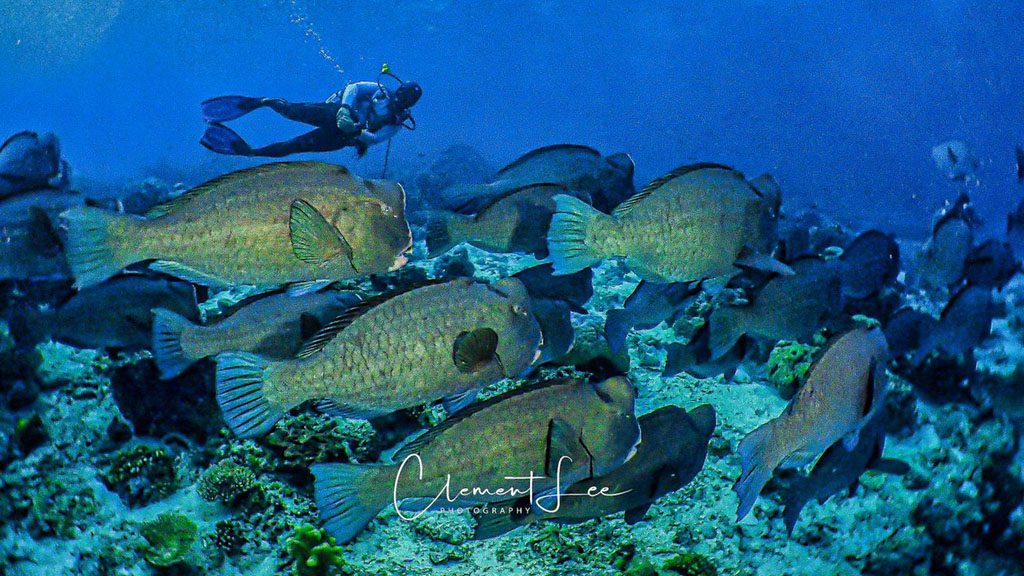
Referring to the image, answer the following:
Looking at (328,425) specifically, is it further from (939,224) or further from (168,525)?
(939,224)

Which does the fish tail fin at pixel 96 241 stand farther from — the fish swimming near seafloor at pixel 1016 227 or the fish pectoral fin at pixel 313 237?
the fish swimming near seafloor at pixel 1016 227

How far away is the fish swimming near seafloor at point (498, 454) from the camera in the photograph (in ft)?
5.78

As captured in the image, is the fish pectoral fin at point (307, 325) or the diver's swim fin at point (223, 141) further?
the diver's swim fin at point (223, 141)

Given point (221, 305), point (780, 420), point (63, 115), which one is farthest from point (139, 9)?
point (780, 420)

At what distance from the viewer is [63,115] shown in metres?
111

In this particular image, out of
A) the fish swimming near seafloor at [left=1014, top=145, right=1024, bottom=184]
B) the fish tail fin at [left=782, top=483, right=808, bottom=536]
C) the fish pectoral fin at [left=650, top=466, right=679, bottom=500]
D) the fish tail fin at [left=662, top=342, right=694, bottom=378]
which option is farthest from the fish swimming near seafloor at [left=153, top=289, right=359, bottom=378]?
the fish swimming near seafloor at [left=1014, top=145, right=1024, bottom=184]

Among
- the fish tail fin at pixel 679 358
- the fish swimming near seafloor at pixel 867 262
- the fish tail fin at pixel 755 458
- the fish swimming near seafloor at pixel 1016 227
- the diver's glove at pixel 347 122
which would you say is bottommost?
the fish tail fin at pixel 755 458

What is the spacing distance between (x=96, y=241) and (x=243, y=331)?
2.27 feet

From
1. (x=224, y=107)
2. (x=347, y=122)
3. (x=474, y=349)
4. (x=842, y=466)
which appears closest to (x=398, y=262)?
(x=474, y=349)

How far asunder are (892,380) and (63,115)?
14208 cm

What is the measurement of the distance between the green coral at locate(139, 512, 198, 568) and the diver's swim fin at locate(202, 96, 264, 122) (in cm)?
218

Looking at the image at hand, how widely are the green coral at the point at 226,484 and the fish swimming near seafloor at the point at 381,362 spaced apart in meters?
1.75

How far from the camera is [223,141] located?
302cm

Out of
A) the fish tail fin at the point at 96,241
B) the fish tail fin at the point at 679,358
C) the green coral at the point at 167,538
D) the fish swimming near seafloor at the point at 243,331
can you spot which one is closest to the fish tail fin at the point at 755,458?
the fish tail fin at the point at 679,358
